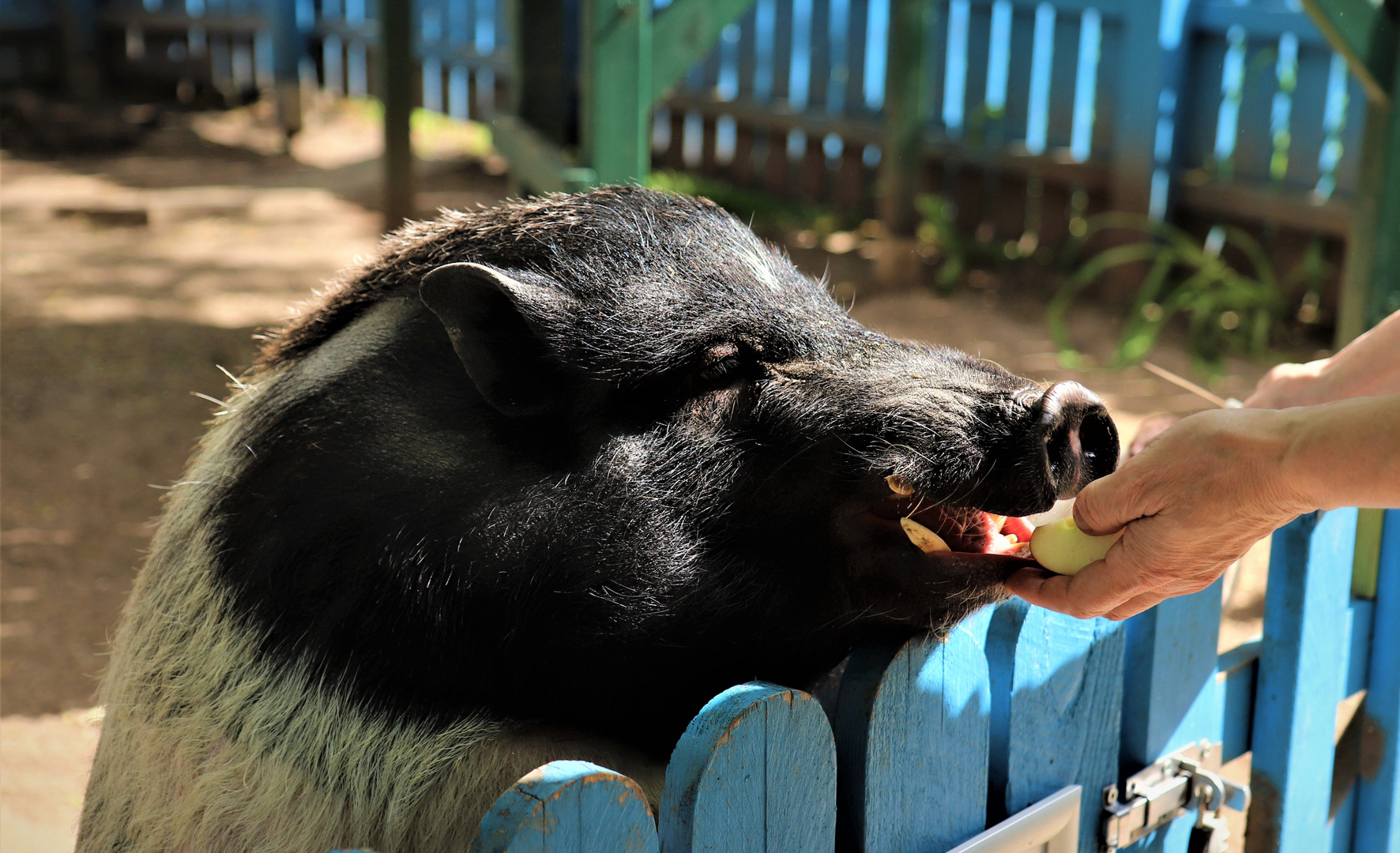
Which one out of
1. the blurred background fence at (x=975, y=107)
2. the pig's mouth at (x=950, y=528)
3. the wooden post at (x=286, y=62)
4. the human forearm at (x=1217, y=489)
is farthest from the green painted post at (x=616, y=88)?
the wooden post at (x=286, y=62)

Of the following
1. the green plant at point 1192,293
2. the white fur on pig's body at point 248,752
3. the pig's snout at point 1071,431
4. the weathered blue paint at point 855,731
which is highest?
the pig's snout at point 1071,431

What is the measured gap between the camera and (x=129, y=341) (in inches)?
230

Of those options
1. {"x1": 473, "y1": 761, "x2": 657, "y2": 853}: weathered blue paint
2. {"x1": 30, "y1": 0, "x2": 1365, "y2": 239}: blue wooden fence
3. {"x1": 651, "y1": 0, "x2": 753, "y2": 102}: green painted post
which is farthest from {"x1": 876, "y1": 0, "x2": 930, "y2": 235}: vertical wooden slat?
{"x1": 473, "y1": 761, "x2": 657, "y2": 853}: weathered blue paint

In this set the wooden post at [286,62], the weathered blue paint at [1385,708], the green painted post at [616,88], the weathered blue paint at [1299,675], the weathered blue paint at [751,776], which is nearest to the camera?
the weathered blue paint at [751,776]

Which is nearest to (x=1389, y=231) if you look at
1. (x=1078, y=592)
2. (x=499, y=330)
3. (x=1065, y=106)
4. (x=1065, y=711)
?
(x=1065, y=711)

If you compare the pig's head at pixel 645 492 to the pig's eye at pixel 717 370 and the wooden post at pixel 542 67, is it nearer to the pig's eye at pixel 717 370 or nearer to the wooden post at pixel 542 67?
the pig's eye at pixel 717 370

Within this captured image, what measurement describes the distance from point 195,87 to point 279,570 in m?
11.8

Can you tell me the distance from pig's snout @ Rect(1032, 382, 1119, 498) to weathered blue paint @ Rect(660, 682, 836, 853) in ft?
1.40

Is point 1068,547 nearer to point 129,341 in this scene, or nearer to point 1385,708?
point 1385,708

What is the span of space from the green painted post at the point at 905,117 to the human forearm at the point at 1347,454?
18.6ft

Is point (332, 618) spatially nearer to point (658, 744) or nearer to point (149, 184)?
point (658, 744)

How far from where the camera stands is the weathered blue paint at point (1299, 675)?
6.46 ft

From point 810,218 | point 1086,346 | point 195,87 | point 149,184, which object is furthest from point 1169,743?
point 195,87

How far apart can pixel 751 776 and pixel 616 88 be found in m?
2.24
